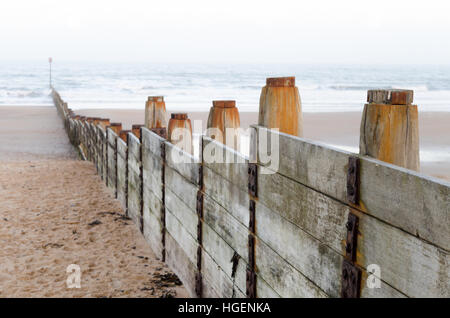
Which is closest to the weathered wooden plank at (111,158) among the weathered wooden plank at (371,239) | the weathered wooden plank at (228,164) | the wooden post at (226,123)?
the wooden post at (226,123)

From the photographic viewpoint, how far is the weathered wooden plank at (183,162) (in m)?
4.23

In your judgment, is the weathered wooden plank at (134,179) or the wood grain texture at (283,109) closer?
the wood grain texture at (283,109)

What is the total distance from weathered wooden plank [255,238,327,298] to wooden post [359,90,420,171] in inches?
30.9

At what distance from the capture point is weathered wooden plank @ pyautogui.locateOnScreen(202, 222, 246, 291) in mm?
3403

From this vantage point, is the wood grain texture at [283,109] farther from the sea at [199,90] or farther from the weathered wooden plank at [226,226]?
the sea at [199,90]

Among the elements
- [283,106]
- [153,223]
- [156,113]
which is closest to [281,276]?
[283,106]

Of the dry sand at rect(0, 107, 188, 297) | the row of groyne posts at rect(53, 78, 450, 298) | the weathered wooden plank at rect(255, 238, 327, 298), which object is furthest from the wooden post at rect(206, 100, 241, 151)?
the dry sand at rect(0, 107, 188, 297)

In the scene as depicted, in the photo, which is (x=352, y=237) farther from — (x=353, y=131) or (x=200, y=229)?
(x=353, y=131)

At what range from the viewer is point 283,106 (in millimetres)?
2984

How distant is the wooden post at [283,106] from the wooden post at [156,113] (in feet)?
11.2
